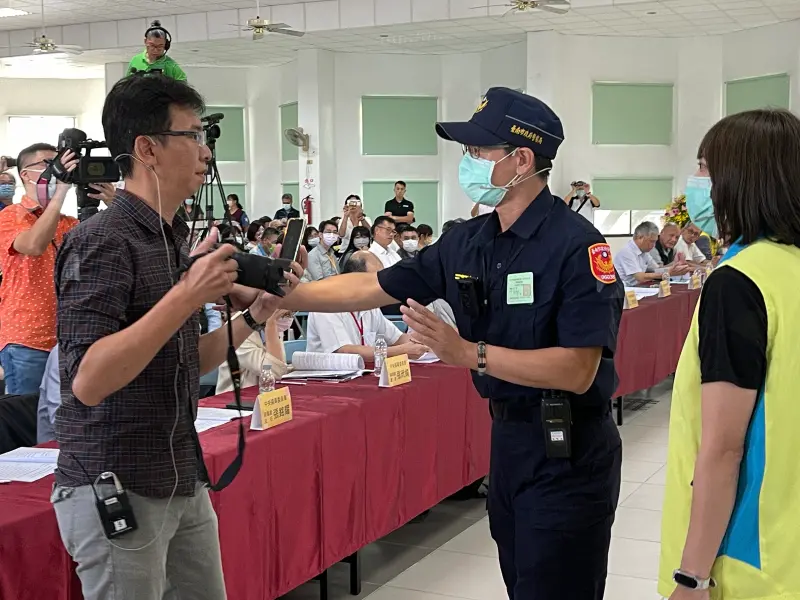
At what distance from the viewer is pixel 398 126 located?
587 inches

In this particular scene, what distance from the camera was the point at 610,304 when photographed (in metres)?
1.86

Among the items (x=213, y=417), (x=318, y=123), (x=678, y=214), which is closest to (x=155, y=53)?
(x=213, y=417)

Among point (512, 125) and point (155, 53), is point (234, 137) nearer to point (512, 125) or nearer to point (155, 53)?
point (155, 53)

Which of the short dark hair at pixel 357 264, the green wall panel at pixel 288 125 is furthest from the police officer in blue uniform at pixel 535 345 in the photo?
the green wall panel at pixel 288 125

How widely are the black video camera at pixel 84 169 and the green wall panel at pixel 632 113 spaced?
1145 centimetres

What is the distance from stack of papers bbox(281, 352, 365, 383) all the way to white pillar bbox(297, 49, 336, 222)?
10582mm

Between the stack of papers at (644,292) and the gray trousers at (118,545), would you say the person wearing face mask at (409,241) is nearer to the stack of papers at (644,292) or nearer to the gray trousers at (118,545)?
the stack of papers at (644,292)

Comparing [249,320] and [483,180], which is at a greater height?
[483,180]

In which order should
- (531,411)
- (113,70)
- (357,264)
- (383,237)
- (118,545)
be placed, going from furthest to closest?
1. (113,70)
2. (383,237)
3. (357,264)
4. (531,411)
5. (118,545)

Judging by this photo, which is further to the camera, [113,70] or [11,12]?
[113,70]

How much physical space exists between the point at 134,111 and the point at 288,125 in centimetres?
1441

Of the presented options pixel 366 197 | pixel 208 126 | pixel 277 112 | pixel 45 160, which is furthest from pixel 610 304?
pixel 277 112

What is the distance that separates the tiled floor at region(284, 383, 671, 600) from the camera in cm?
332

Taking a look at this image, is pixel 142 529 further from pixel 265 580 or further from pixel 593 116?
pixel 593 116
